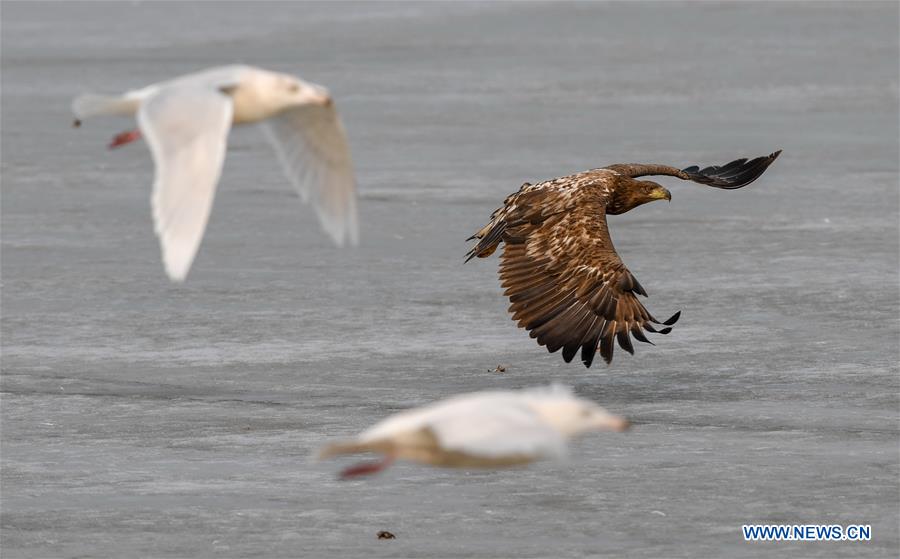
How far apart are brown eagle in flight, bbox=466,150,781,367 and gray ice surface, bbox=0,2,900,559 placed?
19.0 inches

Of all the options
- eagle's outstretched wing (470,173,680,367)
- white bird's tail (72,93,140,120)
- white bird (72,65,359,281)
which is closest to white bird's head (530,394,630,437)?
white bird (72,65,359,281)

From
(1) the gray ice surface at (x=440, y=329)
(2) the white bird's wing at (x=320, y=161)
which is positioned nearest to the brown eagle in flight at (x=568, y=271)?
(1) the gray ice surface at (x=440, y=329)

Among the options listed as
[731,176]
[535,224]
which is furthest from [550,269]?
[731,176]

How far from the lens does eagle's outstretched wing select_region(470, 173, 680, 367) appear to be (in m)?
9.75

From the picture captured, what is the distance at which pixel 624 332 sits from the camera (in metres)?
9.73

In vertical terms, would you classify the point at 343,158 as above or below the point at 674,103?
above

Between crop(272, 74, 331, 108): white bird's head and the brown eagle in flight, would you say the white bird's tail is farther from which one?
the brown eagle in flight

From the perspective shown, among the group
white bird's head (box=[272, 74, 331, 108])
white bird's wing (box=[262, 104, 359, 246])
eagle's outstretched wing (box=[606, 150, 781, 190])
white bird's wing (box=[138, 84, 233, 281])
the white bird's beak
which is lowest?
eagle's outstretched wing (box=[606, 150, 781, 190])

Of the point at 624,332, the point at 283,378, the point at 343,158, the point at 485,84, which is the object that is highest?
the point at 343,158

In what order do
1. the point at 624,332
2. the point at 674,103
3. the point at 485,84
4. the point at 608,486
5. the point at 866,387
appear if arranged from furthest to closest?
the point at 485,84
the point at 674,103
the point at 866,387
the point at 624,332
the point at 608,486

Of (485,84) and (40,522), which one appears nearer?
(40,522)

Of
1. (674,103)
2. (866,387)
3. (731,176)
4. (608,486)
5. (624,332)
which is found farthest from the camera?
(674,103)

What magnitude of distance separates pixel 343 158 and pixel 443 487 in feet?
11.0

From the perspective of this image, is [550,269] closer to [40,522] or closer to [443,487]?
[443,487]
